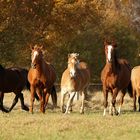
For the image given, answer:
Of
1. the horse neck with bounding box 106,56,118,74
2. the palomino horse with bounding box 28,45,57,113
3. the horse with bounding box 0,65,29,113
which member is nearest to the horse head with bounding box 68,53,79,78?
the palomino horse with bounding box 28,45,57,113

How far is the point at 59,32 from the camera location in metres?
43.8

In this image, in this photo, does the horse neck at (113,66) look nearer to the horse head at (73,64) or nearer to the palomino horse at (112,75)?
the palomino horse at (112,75)

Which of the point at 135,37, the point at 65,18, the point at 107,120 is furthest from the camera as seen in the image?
the point at 135,37

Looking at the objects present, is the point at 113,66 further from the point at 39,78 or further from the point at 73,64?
the point at 39,78

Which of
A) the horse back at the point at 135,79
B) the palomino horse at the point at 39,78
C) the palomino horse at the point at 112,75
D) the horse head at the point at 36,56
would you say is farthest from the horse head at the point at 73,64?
the horse back at the point at 135,79

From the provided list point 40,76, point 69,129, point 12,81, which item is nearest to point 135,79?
point 40,76

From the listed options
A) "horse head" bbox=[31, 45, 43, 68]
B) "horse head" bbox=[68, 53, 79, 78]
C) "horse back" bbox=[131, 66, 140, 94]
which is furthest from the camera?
"horse back" bbox=[131, 66, 140, 94]

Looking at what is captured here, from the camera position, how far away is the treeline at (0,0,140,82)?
38.8 m

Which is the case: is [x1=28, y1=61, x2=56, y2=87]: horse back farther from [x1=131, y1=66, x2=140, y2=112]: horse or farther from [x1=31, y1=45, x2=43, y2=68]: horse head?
[x1=131, y1=66, x2=140, y2=112]: horse

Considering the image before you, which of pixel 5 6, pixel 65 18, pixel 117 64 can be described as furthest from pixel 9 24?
pixel 117 64

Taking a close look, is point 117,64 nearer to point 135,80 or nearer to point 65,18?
point 135,80

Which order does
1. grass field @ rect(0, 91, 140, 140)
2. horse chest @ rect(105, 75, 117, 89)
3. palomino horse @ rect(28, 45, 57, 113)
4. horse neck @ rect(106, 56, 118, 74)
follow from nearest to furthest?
grass field @ rect(0, 91, 140, 140)
horse neck @ rect(106, 56, 118, 74)
horse chest @ rect(105, 75, 117, 89)
palomino horse @ rect(28, 45, 57, 113)

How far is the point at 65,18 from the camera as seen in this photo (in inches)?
1700

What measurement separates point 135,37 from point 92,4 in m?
12.5
